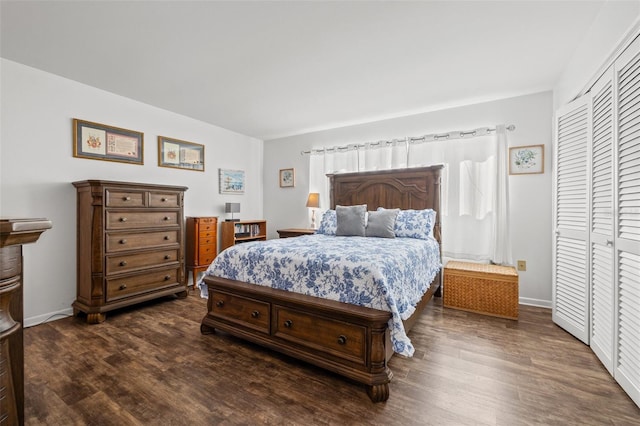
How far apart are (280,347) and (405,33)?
255cm

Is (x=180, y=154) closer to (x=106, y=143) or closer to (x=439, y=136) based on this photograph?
(x=106, y=143)

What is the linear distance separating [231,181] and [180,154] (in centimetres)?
96

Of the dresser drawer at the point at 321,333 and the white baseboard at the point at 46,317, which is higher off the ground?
the dresser drawer at the point at 321,333

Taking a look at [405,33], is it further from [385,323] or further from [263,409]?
[263,409]

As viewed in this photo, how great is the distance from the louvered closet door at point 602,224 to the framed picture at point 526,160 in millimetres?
1021

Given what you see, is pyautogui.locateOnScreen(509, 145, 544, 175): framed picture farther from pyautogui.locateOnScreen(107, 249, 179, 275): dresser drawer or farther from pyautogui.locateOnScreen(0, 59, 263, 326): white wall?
pyautogui.locateOnScreen(0, 59, 263, 326): white wall

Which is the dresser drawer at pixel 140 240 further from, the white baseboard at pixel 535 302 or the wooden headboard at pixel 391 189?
the white baseboard at pixel 535 302

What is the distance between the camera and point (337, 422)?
151 centimetres

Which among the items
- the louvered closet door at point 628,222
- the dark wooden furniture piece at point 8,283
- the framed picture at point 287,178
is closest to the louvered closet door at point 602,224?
the louvered closet door at point 628,222

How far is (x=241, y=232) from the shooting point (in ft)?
15.4

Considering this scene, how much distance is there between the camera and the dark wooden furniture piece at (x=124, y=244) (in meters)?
2.84

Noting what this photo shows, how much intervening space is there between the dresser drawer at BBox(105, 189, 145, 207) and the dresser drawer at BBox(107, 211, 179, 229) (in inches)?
3.4

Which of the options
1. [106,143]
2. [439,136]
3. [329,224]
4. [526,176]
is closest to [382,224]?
[329,224]

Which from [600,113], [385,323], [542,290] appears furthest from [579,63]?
[385,323]
